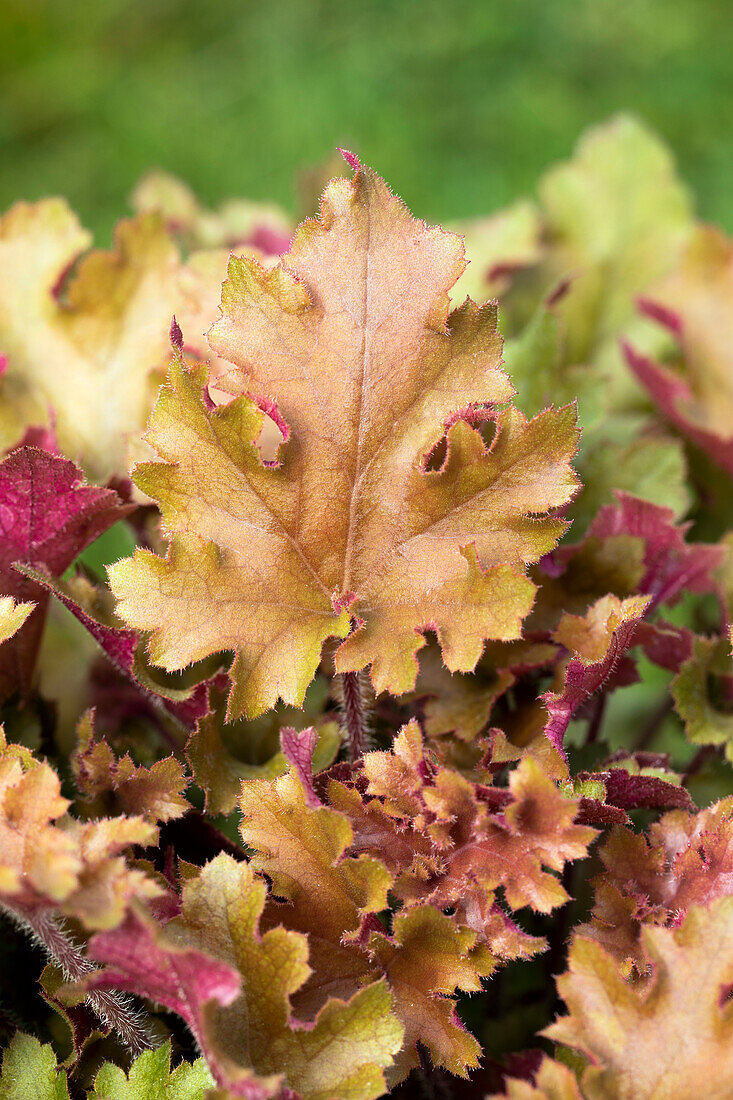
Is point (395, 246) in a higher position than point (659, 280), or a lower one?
higher

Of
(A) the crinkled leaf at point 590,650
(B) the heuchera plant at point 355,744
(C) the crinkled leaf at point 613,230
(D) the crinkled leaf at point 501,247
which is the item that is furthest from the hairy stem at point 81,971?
(C) the crinkled leaf at point 613,230

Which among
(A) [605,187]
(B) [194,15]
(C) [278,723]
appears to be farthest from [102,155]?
(C) [278,723]

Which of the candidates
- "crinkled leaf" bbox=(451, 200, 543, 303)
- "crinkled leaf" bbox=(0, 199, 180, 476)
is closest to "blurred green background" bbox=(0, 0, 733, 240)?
"crinkled leaf" bbox=(451, 200, 543, 303)

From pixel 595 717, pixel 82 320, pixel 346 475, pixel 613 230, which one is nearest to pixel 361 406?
pixel 346 475

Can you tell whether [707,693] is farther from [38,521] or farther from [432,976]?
[38,521]

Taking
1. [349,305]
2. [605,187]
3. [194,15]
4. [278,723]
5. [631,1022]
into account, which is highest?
[194,15]

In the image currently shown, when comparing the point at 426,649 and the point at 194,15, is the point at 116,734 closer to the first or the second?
the point at 426,649
